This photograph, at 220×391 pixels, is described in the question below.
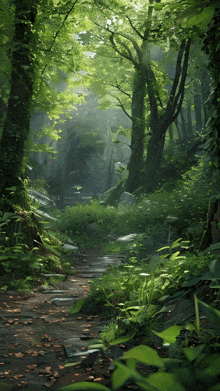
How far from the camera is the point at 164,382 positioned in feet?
5.14

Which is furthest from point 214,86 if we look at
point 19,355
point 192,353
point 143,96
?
point 143,96

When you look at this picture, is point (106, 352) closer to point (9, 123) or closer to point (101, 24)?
point (9, 123)

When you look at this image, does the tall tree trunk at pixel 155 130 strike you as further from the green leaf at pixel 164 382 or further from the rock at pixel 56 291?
the green leaf at pixel 164 382

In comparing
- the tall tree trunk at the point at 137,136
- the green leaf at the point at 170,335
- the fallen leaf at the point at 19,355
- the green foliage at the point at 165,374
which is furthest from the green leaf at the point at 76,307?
the tall tree trunk at the point at 137,136

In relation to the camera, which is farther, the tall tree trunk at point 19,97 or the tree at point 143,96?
the tree at point 143,96

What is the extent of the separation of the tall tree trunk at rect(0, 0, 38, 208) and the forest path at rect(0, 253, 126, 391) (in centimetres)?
244

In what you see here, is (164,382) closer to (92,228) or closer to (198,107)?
(92,228)

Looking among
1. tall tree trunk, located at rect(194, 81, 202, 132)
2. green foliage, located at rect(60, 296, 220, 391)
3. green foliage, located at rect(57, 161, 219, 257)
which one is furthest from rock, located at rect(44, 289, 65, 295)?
tall tree trunk, located at rect(194, 81, 202, 132)

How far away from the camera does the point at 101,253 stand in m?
9.76

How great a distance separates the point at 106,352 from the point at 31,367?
662 millimetres

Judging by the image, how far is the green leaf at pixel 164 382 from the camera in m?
1.54

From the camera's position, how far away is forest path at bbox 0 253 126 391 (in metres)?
2.62

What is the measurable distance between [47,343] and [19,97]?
15.9 feet

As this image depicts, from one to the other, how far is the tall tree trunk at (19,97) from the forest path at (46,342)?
244 cm
